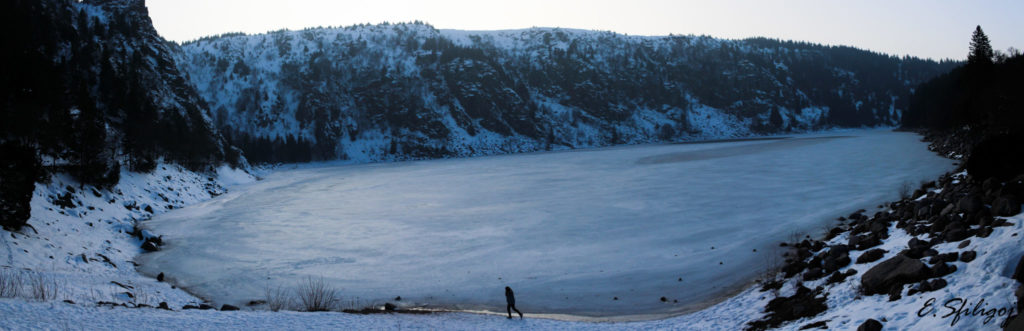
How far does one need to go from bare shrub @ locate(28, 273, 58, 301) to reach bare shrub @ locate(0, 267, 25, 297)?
24cm

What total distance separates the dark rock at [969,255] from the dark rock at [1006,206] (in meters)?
2.80

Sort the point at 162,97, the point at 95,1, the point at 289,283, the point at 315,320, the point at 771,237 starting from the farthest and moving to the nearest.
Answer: the point at 95,1
the point at 162,97
the point at 771,237
the point at 289,283
the point at 315,320

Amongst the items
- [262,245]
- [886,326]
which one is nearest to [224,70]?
[262,245]

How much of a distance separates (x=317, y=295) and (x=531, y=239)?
10902 millimetres

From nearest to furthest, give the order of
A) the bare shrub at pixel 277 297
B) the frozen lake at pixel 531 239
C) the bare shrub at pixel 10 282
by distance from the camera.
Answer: the bare shrub at pixel 10 282
the bare shrub at pixel 277 297
the frozen lake at pixel 531 239

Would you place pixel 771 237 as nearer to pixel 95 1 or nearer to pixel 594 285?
pixel 594 285

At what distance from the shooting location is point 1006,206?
12398mm

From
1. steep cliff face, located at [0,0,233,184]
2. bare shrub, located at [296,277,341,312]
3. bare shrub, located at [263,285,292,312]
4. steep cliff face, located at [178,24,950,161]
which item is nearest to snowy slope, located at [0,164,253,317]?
bare shrub, located at [263,285,292,312]

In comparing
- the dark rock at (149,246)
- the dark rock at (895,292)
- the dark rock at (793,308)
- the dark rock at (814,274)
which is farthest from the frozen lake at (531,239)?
the dark rock at (895,292)

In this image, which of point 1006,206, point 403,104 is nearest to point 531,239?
point 1006,206

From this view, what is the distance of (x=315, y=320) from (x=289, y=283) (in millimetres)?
7098

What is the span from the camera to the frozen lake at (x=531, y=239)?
17391 millimetres

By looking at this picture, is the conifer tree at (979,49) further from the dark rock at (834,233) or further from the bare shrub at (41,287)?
the bare shrub at (41,287)

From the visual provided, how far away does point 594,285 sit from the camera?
57.6 feet
